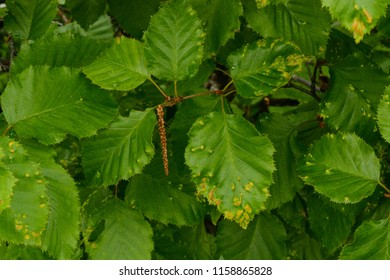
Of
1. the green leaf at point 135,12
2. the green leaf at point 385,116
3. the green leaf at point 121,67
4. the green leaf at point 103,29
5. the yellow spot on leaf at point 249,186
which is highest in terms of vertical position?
the green leaf at point 103,29

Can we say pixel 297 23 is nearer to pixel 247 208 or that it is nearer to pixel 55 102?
pixel 247 208

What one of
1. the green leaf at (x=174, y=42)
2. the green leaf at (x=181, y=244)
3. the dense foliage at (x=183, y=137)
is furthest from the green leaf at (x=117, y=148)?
the green leaf at (x=181, y=244)

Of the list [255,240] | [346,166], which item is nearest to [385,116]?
[346,166]

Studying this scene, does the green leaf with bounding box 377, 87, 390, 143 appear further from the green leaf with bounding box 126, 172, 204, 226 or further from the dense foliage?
the green leaf with bounding box 126, 172, 204, 226

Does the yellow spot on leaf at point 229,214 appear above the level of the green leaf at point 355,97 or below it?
below

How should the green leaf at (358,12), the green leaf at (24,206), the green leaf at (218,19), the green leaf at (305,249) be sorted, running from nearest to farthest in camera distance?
the green leaf at (358,12)
the green leaf at (24,206)
the green leaf at (218,19)
the green leaf at (305,249)

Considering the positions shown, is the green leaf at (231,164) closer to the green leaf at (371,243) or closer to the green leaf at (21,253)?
the green leaf at (371,243)

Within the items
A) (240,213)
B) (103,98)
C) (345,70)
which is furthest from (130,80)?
(345,70)

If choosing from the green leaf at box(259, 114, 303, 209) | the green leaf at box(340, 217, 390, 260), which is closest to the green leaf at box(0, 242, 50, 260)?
the green leaf at box(259, 114, 303, 209)
